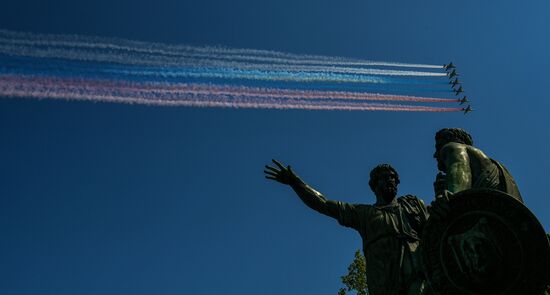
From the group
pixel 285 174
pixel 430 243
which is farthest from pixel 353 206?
pixel 430 243

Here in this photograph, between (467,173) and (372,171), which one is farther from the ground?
(372,171)

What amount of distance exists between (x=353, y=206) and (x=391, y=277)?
3.75 ft

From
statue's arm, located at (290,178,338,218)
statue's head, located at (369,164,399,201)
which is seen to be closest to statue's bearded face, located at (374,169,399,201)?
statue's head, located at (369,164,399,201)

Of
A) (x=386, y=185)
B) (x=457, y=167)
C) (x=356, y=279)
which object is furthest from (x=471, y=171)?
(x=356, y=279)

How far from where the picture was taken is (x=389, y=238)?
6.83m

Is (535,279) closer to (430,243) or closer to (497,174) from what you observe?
(430,243)

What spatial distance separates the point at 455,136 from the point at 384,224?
160 cm

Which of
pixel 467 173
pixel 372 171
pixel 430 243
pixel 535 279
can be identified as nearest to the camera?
pixel 535 279

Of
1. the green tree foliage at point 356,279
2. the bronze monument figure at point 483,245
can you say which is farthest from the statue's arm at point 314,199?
the green tree foliage at point 356,279

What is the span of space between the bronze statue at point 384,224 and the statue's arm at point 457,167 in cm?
86

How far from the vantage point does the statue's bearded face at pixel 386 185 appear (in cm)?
752

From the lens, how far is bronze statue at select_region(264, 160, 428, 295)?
6547 millimetres

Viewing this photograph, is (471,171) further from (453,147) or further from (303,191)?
(303,191)

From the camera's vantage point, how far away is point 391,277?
6590 mm
